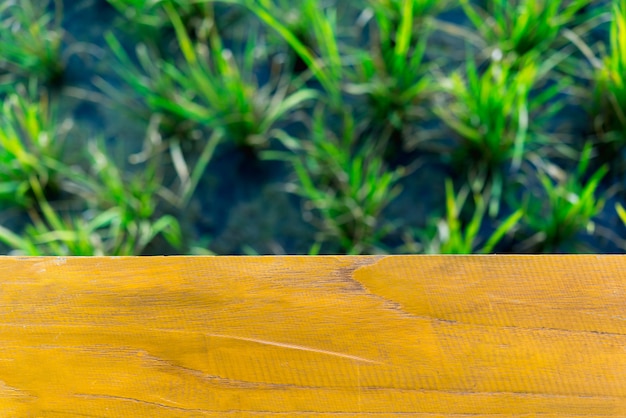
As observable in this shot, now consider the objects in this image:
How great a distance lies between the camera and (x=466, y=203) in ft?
3.03

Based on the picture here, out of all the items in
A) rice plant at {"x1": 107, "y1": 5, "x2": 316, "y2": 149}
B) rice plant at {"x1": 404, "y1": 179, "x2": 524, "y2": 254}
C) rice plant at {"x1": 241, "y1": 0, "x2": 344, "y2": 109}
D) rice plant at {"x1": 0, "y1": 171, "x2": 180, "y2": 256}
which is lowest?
rice plant at {"x1": 0, "y1": 171, "x2": 180, "y2": 256}

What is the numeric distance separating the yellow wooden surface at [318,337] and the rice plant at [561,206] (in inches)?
13.4

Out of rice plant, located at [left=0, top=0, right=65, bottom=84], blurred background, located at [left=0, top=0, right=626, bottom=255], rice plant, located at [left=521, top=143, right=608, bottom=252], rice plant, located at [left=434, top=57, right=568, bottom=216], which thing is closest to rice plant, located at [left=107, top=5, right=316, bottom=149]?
blurred background, located at [left=0, top=0, right=626, bottom=255]

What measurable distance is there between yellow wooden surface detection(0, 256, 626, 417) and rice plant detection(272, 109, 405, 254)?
36 centimetres

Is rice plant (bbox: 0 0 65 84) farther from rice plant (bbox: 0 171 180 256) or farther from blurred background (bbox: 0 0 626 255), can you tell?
rice plant (bbox: 0 171 180 256)

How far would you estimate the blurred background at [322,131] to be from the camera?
895mm

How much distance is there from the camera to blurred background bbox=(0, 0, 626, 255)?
90 centimetres

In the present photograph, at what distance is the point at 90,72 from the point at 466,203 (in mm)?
769

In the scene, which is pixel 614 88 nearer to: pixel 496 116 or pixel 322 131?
pixel 496 116

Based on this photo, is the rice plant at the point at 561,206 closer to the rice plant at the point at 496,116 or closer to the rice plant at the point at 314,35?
the rice plant at the point at 496,116

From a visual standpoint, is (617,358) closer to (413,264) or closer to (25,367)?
(413,264)

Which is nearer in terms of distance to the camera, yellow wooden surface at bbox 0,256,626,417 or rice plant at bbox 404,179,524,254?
yellow wooden surface at bbox 0,256,626,417

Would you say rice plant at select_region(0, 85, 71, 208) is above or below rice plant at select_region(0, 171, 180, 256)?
above

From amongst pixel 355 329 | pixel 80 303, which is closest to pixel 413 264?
pixel 355 329
